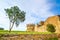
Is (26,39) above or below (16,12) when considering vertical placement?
below

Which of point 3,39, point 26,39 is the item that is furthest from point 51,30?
point 3,39

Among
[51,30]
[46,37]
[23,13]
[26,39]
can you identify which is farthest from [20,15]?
[26,39]

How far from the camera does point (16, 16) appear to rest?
2936 cm

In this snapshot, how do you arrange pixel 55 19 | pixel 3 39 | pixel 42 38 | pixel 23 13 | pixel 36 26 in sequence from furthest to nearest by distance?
1. pixel 36 26
2. pixel 55 19
3. pixel 23 13
4. pixel 42 38
5. pixel 3 39

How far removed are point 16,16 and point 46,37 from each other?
36.0 ft

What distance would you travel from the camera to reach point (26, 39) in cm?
1659

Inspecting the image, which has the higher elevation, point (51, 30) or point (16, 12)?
point (16, 12)

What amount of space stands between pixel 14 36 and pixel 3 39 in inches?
56.3

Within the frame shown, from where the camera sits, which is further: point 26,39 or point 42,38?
point 42,38

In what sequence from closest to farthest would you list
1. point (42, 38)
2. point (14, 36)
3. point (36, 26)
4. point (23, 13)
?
point (14, 36) < point (42, 38) < point (23, 13) < point (36, 26)

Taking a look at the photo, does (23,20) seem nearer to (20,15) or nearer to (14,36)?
(20,15)

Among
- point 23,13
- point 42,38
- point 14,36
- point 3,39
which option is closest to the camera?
point 3,39

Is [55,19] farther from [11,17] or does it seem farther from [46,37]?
[46,37]

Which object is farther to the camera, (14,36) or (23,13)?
(23,13)
